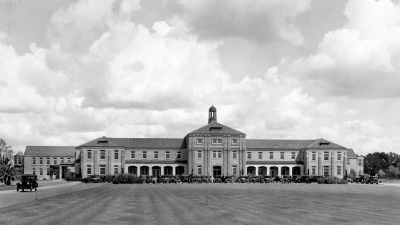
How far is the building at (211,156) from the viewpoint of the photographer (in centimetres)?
8338

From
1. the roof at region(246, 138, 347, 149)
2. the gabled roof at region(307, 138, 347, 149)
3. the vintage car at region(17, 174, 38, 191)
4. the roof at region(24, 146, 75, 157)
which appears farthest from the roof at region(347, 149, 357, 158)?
the vintage car at region(17, 174, 38, 191)

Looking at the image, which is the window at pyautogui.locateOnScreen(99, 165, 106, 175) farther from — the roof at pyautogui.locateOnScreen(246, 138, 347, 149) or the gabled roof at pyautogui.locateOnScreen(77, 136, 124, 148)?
the roof at pyautogui.locateOnScreen(246, 138, 347, 149)

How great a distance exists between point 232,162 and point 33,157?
53384 millimetres

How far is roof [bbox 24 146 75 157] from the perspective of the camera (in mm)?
112000

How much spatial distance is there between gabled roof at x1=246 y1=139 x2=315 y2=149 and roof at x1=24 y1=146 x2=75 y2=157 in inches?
1867

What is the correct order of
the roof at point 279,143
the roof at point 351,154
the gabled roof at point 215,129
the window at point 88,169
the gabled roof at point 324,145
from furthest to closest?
the roof at point 351,154
the roof at point 279,143
the gabled roof at point 324,145
the gabled roof at point 215,129
the window at point 88,169

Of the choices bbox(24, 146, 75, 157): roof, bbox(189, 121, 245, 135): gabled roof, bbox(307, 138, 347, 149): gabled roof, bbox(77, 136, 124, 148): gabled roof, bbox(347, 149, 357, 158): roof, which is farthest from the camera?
bbox(24, 146, 75, 157): roof

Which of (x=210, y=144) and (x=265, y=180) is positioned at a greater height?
(x=210, y=144)

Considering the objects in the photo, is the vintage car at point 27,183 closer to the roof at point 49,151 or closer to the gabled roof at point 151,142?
the gabled roof at point 151,142

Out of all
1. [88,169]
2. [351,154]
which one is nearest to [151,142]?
[88,169]

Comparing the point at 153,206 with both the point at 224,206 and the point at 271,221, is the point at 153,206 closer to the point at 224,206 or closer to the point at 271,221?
the point at 224,206

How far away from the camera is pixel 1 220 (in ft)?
60.9

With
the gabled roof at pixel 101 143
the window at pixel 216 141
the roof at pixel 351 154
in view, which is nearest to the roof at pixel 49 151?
the gabled roof at pixel 101 143

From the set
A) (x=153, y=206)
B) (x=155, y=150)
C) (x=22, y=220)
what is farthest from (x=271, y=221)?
(x=155, y=150)
